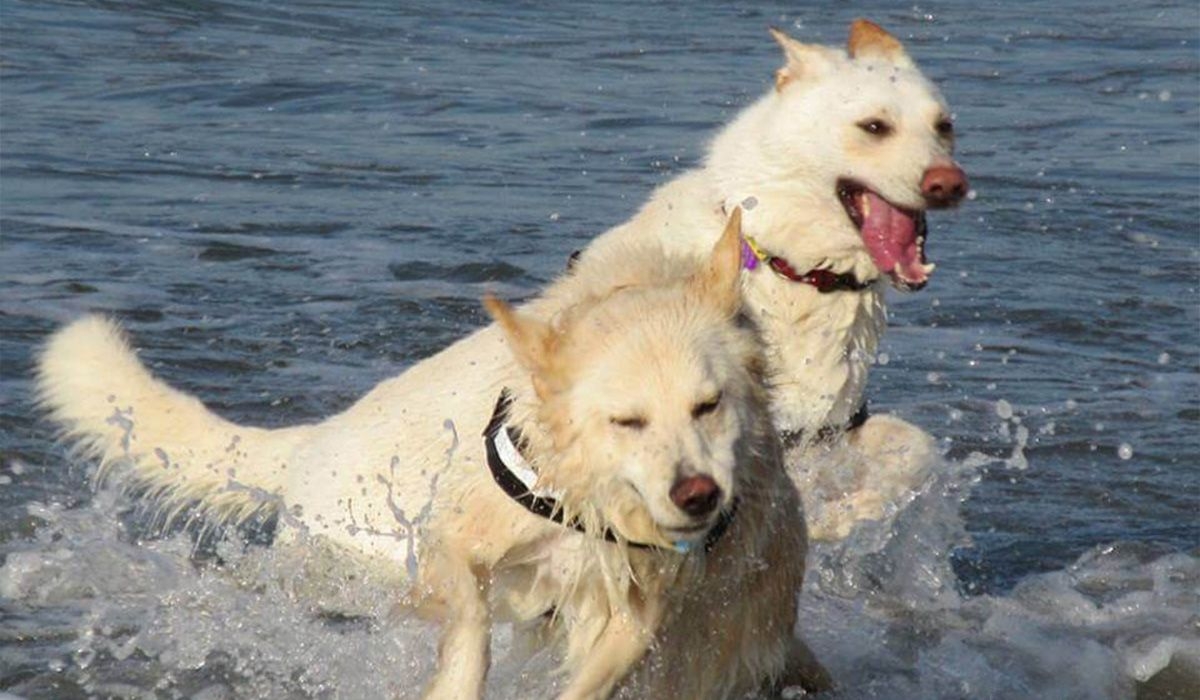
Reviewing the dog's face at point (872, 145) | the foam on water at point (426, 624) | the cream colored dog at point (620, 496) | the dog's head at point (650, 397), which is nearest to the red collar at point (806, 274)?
the dog's face at point (872, 145)

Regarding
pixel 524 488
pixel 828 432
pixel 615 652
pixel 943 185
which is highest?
pixel 943 185

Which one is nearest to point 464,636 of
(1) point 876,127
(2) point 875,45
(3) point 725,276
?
(3) point 725,276

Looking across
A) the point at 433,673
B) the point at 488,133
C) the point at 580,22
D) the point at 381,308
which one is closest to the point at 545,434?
the point at 433,673

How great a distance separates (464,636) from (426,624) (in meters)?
0.37

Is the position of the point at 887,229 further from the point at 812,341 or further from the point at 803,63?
the point at 803,63

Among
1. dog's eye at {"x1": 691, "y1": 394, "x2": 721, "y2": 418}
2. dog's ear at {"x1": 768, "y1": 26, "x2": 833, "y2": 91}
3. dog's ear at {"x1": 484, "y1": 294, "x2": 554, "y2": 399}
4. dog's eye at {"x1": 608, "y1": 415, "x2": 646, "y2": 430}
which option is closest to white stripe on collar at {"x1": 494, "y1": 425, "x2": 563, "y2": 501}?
dog's ear at {"x1": 484, "y1": 294, "x2": 554, "y2": 399}

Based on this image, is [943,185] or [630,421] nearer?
[630,421]

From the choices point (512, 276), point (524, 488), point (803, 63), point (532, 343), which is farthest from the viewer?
point (512, 276)

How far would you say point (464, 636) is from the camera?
15.9 feet

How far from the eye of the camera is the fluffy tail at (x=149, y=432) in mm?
5949

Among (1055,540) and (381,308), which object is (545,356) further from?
(381,308)

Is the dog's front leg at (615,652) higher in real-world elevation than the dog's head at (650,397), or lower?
lower

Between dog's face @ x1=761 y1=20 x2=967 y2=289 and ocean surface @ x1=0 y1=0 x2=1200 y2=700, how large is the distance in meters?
0.88

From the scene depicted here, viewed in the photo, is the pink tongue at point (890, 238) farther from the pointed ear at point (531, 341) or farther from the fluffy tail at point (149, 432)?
the pointed ear at point (531, 341)
